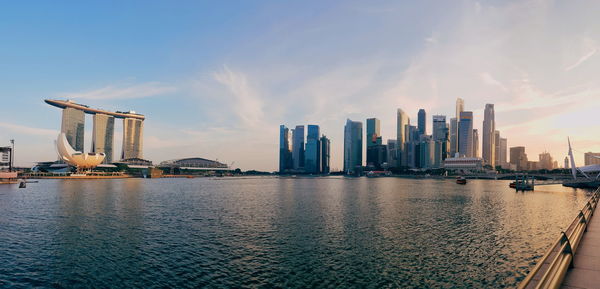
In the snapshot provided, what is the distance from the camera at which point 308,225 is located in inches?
1724

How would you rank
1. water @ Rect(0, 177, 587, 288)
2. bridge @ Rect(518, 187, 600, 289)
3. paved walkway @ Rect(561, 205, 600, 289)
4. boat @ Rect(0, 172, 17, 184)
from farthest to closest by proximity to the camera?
1. boat @ Rect(0, 172, 17, 184)
2. water @ Rect(0, 177, 587, 288)
3. paved walkway @ Rect(561, 205, 600, 289)
4. bridge @ Rect(518, 187, 600, 289)

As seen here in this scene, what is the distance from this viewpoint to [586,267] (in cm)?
1235

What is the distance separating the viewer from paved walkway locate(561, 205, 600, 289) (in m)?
10.7

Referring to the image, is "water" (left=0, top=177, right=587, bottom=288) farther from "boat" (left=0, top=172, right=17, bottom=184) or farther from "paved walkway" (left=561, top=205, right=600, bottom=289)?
"boat" (left=0, top=172, right=17, bottom=184)

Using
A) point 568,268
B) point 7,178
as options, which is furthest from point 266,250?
point 7,178

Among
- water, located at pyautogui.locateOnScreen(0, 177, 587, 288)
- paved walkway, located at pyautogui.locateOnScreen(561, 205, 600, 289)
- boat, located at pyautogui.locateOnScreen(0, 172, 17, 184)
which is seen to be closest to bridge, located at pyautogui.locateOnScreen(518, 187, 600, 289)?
paved walkway, located at pyautogui.locateOnScreen(561, 205, 600, 289)

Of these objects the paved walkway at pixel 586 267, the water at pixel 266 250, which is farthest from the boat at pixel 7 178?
the paved walkway at pixel 586 267

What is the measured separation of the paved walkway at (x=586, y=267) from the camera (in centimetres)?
1066

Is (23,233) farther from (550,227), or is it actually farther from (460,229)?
(550,227)

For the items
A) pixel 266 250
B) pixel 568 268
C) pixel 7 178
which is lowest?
pixel 7 178

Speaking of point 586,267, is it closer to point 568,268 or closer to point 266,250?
point 568,268

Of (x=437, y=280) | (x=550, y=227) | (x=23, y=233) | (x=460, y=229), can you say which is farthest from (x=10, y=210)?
(x=550, y=227)

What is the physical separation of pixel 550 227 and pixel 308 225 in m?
33.9

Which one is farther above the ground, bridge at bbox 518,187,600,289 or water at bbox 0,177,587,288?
bridge at bbox 518,187,600,289
